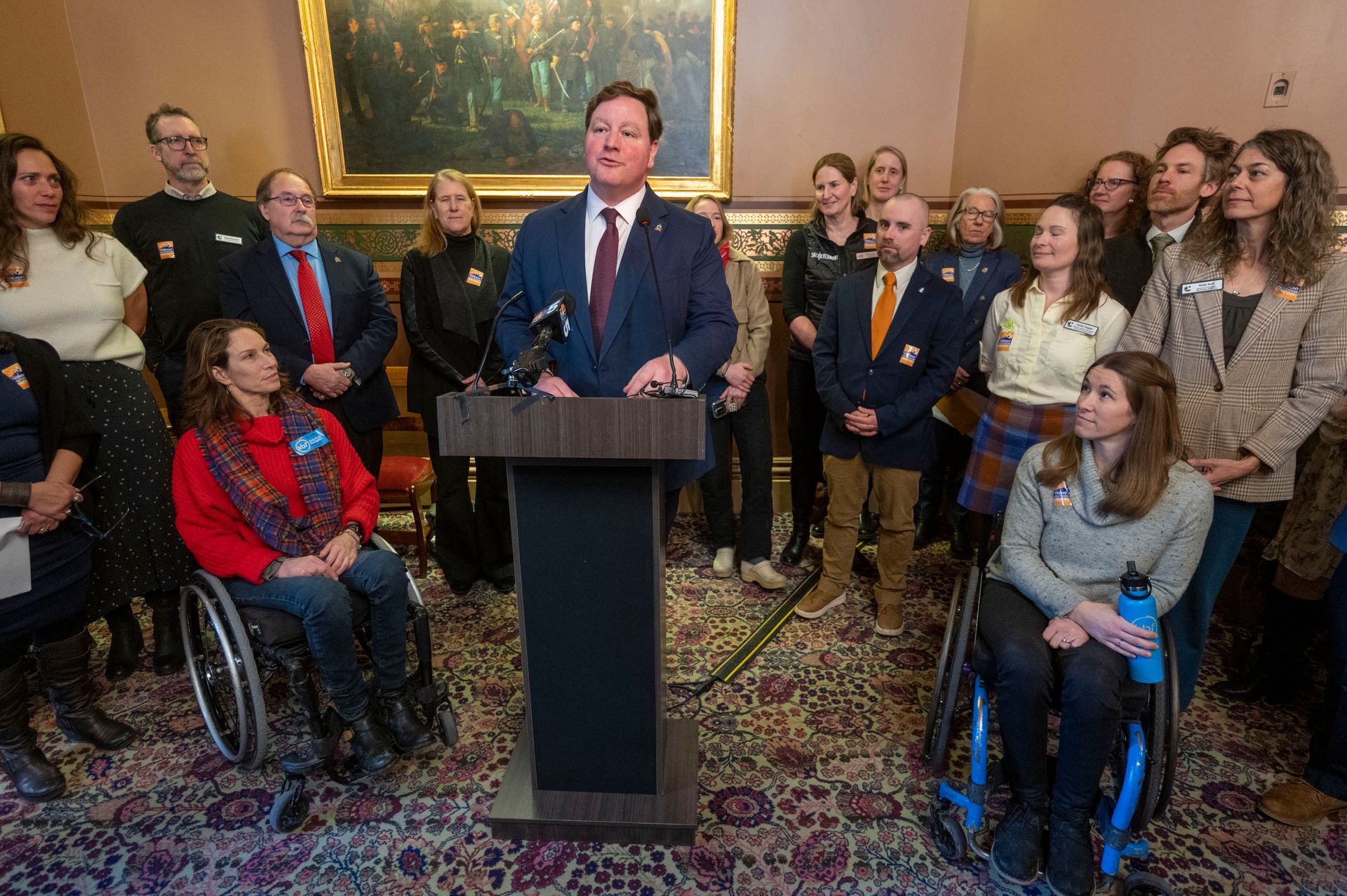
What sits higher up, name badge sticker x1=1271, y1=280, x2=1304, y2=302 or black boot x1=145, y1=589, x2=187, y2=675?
name badge sticker x1=1271, y1=280, x2=1304, y2=302

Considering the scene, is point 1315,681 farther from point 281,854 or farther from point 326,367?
point 326,367

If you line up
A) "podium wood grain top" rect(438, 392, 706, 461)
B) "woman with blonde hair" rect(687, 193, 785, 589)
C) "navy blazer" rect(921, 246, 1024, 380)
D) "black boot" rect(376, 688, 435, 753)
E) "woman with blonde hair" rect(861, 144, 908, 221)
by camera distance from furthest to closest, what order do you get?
"woman with blonde hair" rect(861, 144, 908, 221) < "woman with blonde hair" rect(687, 193, 785, 589) < "navy blazer" rect(921, 246, 1024, 380) < "black boot" rect(376, 688, 435, 753) < "podium wood grain top" rect(438, 392, 706, 461)

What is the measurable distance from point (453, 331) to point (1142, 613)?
8.87 ft

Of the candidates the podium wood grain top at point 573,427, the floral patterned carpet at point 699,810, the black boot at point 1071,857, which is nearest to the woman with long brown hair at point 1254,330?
the floral patterned carpet at point 699,810

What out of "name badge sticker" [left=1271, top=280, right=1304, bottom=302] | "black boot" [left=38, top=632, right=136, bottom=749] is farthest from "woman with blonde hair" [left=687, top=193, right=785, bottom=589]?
"black boot" [left=38, top=632, right=136, bottom=749]

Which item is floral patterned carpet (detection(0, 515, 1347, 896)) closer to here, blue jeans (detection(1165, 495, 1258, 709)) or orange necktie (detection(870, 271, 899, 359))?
blue jeans (detection(1165, 495, 1258, 709))

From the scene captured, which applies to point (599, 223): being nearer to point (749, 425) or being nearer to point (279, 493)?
point (279, 493)

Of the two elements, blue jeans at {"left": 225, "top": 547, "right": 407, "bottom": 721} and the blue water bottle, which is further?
blue jeans at {"left": 225, "top": 547, "right": 407, "bottom": 721}

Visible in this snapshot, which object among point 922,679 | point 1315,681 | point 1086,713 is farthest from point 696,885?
point 1315,681

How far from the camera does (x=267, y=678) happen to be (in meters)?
2.09

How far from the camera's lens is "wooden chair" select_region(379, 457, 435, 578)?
3.29 m

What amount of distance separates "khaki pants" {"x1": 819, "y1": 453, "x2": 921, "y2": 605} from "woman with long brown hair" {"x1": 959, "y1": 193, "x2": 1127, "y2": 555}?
32 cm

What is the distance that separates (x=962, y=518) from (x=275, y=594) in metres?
3.25

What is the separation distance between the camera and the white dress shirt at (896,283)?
8.95 ft
